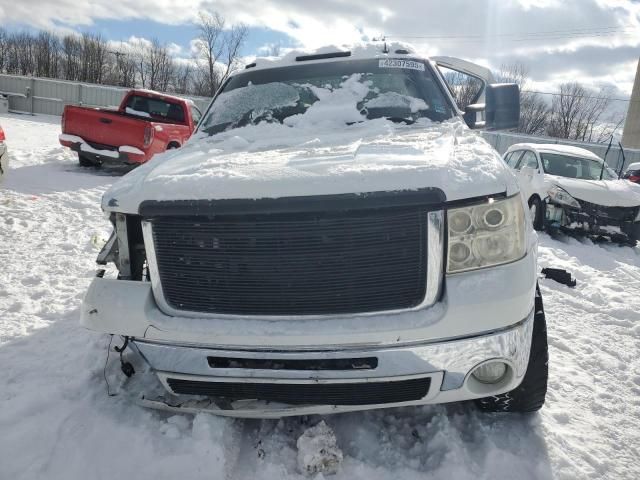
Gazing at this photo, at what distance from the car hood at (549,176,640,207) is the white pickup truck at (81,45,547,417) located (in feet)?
20.0

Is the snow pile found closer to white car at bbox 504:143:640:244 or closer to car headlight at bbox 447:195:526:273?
car headlight at bbox 447:195:526:273

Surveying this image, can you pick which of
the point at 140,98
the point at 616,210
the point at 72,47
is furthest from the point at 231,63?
the point at 616,210

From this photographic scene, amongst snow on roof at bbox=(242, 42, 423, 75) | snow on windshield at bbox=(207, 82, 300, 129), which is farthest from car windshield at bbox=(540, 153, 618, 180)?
snow on windshield at bbox=(207, 82, 300, 129)

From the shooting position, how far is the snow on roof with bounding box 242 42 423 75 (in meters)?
3.43

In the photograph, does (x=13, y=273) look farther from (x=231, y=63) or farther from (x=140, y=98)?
(x=231, y=63)

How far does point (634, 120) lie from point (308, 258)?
49.9 metres

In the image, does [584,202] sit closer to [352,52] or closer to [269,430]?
[352,52]

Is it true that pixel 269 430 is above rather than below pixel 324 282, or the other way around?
below

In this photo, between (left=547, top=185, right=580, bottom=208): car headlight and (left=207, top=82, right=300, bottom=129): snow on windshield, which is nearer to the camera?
(left=207, top=82, right=300, bottom=129): snow on windshield

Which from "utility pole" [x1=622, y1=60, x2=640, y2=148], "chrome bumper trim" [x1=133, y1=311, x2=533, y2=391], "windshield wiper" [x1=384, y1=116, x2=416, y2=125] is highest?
"utility pole" [x1=622, y1=60, x2=640, y2=148]

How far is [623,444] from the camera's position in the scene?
2.15 metres

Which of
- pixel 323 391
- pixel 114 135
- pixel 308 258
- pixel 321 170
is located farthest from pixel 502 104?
pixel 114 135

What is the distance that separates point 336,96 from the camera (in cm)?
319

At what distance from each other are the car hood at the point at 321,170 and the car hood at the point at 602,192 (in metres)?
5.66
